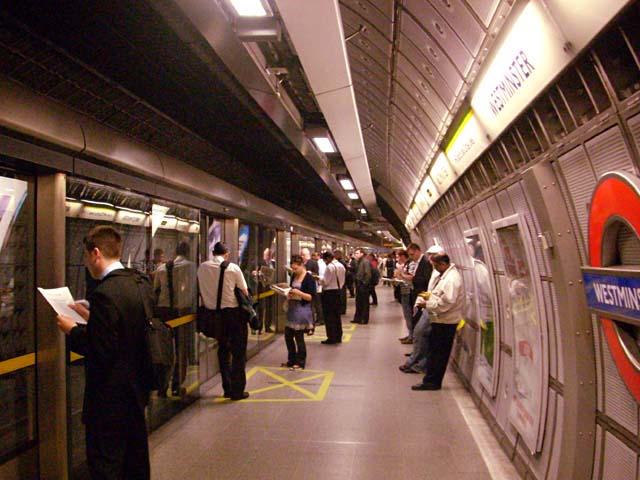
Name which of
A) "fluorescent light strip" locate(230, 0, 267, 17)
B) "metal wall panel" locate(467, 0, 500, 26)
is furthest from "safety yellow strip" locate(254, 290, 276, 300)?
"metal wall panel" locate(467, 0, 500, 26)

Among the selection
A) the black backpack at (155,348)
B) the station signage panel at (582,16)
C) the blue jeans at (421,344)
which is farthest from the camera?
the blue jeans at (421,344)

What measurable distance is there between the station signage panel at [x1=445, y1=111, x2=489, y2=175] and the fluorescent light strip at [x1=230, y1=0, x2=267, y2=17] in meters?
1.70

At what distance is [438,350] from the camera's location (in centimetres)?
599

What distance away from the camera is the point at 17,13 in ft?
10.00

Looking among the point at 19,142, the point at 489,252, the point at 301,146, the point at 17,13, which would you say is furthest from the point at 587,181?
the point at 301,146

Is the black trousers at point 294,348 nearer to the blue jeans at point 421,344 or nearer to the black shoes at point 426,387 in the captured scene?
the blue jeans at point 421,344

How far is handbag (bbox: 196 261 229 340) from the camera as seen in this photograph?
18.3 ft

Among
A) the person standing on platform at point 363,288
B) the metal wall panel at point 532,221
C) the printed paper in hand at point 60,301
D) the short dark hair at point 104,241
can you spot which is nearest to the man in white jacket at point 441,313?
the metal wall panel at point 532,221

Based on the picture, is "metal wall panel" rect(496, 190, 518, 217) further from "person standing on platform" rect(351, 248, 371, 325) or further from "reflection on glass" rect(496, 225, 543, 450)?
"person standing on platform" rect(351, 248, 371, 325)

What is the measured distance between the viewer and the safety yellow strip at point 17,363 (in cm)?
304

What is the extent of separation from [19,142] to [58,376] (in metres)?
1.47

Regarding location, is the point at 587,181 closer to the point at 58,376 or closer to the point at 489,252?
the point at 489,252

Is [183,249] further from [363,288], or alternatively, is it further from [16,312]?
[363,288]

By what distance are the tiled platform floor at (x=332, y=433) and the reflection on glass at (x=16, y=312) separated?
3.47 ft
